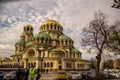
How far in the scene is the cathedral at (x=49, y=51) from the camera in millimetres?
56156

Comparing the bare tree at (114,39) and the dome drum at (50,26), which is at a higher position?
the dome drum at (50,26)

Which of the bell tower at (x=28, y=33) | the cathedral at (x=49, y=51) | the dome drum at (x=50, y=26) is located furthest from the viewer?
the bell tower at (x=28, y=33)

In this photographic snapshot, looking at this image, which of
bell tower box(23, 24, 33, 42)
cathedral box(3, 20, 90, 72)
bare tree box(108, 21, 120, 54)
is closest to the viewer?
bare tree box(108, 21, 120, 54)

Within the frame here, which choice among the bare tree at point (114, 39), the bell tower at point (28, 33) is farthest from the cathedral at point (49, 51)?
the bare tree at point (114, 39)

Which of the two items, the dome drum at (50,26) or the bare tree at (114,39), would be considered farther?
the dome drum at (50,26)

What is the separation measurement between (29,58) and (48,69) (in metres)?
6.17

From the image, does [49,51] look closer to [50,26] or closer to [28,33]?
[50,26]

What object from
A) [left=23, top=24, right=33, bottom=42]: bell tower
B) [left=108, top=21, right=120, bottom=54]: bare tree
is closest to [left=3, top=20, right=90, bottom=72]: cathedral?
[left=23, top=24, right=33, bottom=42]: bell tower

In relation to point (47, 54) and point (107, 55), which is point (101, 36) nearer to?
point (107, 55)

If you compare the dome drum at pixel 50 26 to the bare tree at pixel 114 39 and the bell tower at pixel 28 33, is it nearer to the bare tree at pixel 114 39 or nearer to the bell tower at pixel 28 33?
the bell tower at pixel 28 33

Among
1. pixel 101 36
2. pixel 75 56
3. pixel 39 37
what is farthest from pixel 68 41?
pixel 101 36

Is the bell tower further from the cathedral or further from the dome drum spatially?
the dome drum

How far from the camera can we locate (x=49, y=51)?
58812mm

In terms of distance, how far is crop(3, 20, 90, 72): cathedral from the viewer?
56.2 meters
